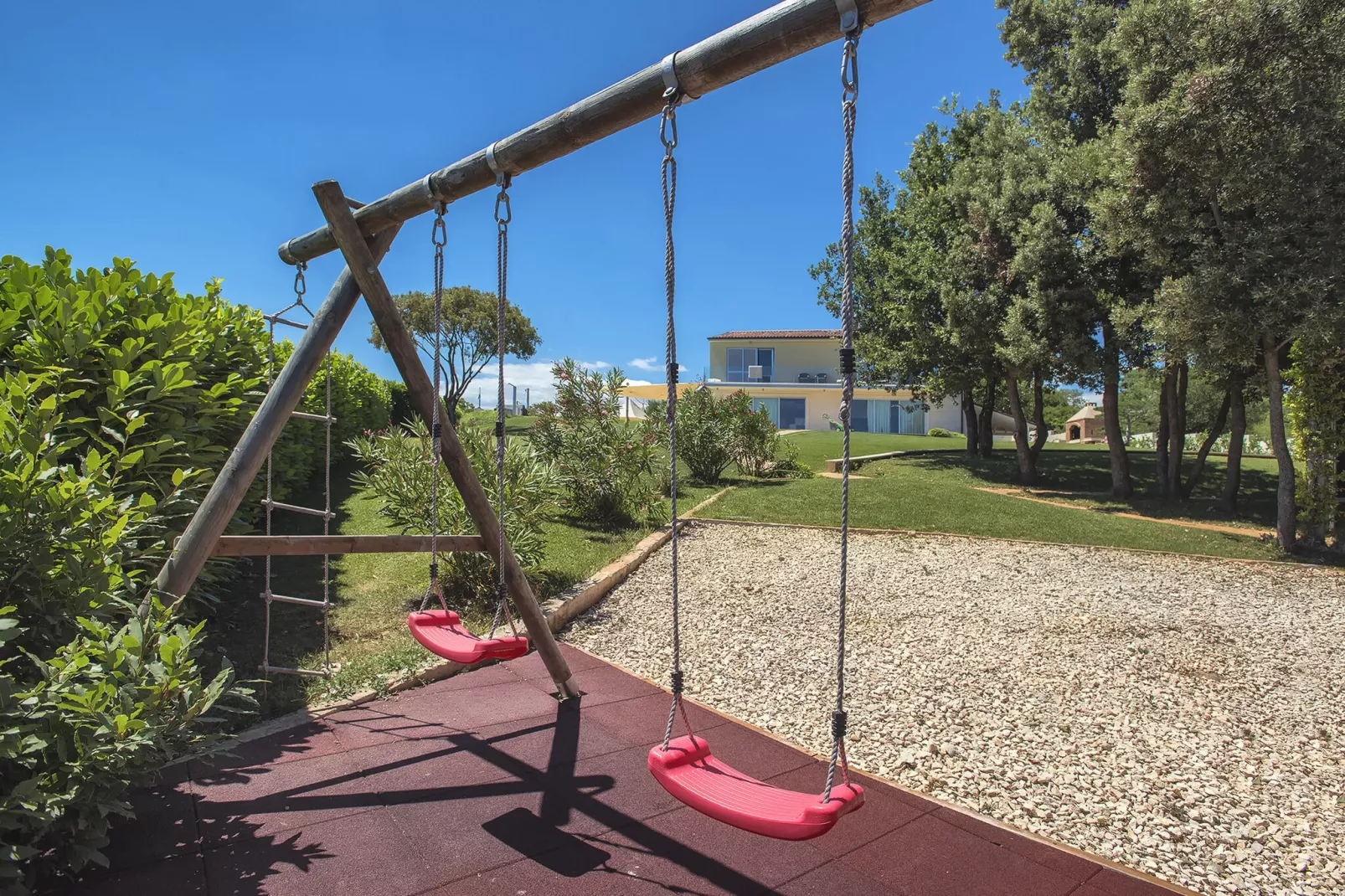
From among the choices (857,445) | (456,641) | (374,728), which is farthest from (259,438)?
(857,445)

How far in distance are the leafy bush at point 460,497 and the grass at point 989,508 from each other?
5034 millimetres

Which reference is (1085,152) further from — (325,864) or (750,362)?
(750,362)

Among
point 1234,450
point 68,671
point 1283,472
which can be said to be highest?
point 1234,450

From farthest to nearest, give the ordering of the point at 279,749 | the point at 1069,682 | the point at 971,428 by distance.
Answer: the point at 971,428 < the point at 1069,682 < the point at 279,749

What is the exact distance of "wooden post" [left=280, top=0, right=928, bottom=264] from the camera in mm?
2488

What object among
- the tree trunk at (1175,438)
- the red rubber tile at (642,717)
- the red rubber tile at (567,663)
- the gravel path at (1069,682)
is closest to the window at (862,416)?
the tree trunk at (1175,438)

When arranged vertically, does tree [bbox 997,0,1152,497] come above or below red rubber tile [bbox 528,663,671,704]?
above

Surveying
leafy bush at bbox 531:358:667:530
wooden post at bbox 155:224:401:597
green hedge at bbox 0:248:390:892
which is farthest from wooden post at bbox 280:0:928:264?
leafy bush at bbox 531:358:667:530

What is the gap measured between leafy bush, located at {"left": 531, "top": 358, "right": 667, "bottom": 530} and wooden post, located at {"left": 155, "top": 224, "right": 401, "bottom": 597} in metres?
5.90

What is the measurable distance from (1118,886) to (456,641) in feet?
9.29

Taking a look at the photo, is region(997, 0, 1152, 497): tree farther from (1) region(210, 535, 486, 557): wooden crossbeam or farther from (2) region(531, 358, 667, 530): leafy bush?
(1) region(210, 535, 486, 557): wooden crossbeam

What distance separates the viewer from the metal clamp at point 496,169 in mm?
3516

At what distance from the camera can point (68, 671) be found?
214 centimetres

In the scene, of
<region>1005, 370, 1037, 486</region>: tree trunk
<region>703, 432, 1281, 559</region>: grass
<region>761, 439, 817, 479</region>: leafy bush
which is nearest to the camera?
<region>703, 432, 1281, 559</region>: grass
